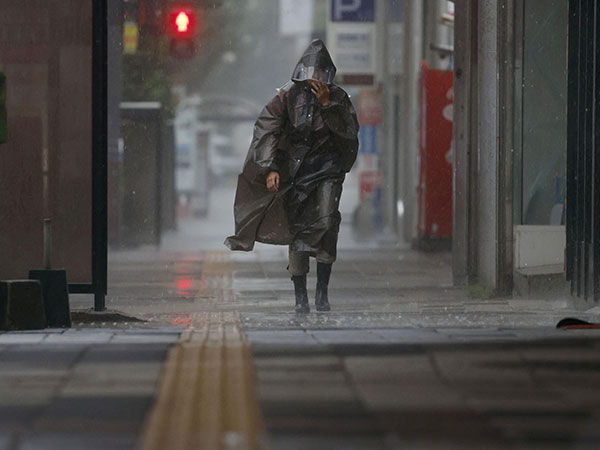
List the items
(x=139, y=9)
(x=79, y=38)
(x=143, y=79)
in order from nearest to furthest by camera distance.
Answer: (x=79, y=38) < (x=139, y=9) < (x=143, y=79)

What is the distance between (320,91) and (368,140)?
64.4 ft

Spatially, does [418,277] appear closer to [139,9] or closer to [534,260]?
[534,260]

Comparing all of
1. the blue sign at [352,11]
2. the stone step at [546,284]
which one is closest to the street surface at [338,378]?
the stone step at [546,284]

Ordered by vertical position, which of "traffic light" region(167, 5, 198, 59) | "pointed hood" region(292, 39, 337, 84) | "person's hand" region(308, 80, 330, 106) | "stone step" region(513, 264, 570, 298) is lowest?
"stone step" region(513, 264, 570, 298)

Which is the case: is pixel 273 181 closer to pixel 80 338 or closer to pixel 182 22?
pixel 80 338

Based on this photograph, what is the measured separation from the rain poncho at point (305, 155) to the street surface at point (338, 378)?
0.57 meters

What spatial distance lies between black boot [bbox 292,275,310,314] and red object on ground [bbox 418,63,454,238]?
874 cm

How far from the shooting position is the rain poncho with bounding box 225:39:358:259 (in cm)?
945

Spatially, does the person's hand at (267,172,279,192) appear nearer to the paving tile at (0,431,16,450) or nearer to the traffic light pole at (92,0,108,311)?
the traffic light pole at (92,0,108,311)

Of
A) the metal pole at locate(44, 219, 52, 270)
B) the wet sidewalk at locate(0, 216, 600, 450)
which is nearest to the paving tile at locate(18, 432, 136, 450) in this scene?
the wet sidewalk at locate(0, 216, 600, 450)

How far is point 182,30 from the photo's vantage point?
68.9 feet

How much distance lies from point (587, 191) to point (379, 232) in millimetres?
19623

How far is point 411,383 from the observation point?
566 cm

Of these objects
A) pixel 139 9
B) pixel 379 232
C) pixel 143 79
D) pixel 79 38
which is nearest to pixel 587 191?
pixel 79 38
